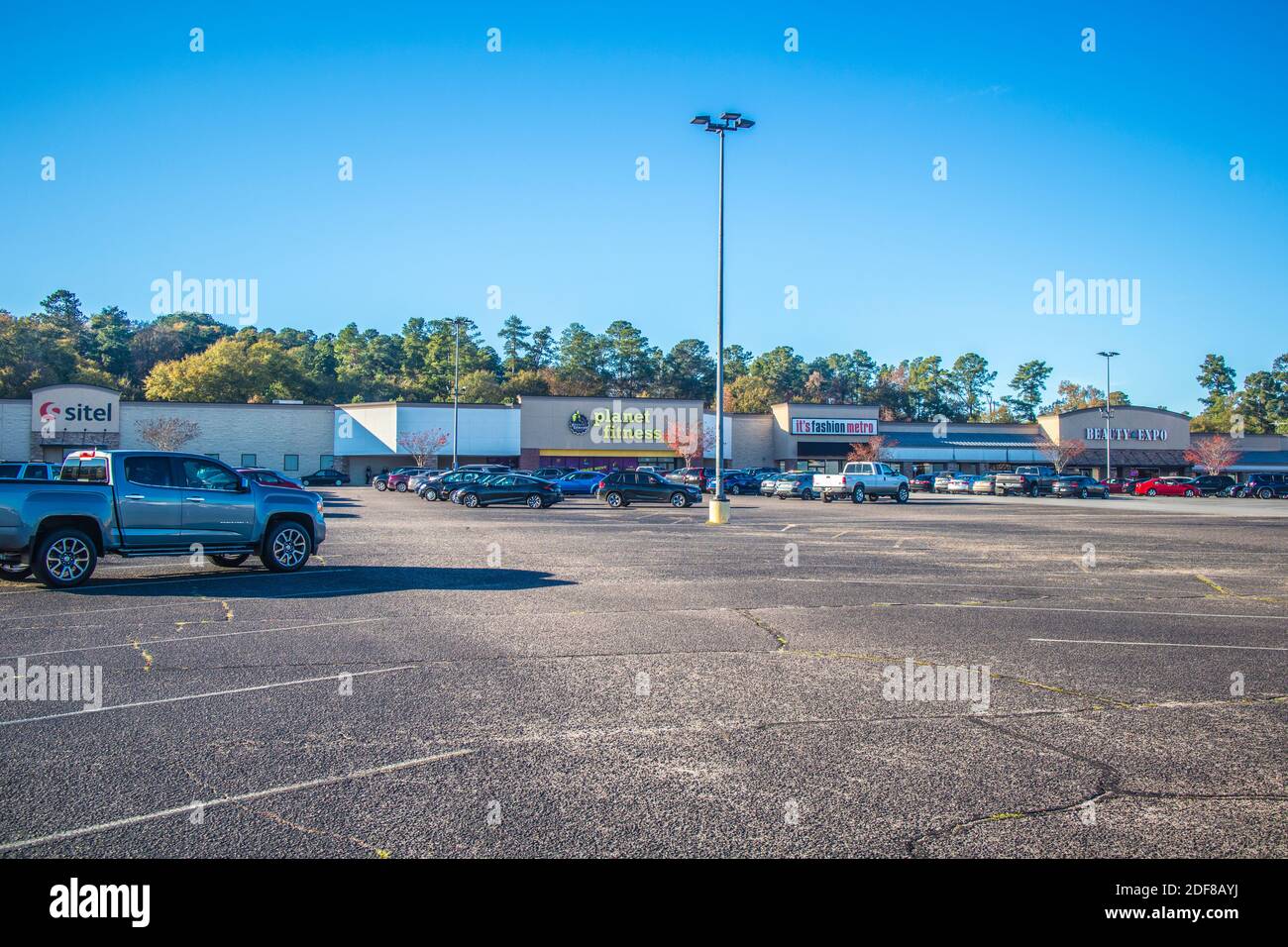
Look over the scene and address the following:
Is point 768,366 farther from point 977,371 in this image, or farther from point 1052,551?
point 1052,551

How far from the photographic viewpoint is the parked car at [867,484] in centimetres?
4609

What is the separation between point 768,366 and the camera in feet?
527

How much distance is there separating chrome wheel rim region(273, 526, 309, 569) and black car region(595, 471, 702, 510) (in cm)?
2508

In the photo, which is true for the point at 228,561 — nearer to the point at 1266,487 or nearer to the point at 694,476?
the point at 694,476

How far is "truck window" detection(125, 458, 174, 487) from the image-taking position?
12.9 m

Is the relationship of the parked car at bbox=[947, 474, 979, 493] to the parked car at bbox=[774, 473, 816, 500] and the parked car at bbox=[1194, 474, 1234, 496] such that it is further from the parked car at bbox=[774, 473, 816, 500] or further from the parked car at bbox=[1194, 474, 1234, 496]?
the parked car at bbox=[774, 473, 816, 500]

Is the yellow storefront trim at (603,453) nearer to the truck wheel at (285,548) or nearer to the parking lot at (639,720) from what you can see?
the truck wheel at (285,548)

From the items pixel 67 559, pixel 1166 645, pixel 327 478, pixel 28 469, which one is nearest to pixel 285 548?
pixel 67 559

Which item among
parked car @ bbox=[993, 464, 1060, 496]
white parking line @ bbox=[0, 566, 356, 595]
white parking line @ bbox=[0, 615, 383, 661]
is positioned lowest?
parked car @ bbox=[993, 464, 1060, 496]

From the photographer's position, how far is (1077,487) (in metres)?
61.1

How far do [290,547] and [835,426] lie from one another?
8153cm

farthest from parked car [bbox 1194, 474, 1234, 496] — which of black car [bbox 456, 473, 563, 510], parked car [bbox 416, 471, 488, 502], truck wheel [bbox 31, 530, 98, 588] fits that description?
truck wheel [bbox 31, 530, 98, 588]

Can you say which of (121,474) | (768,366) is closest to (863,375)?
(768,366)
